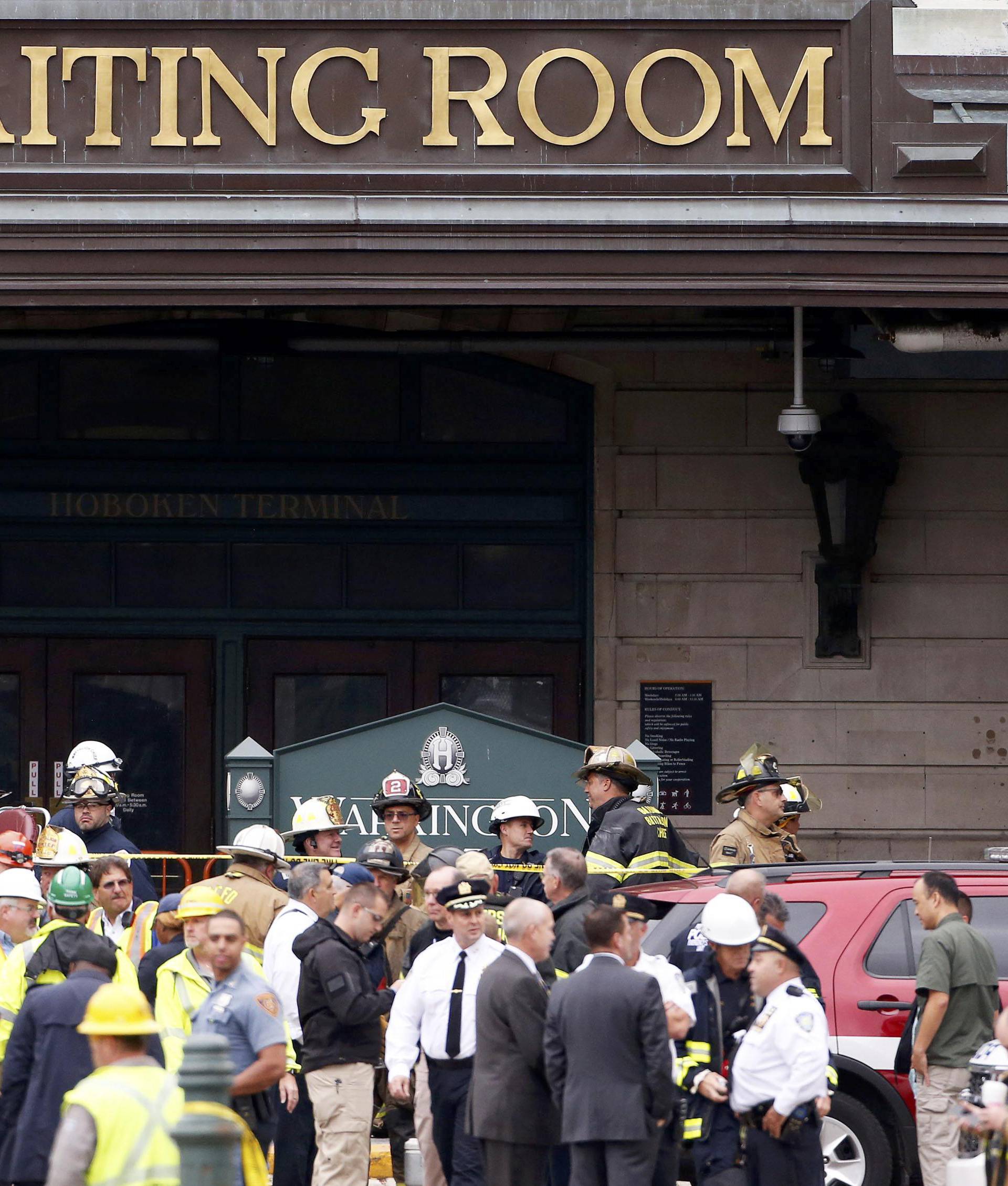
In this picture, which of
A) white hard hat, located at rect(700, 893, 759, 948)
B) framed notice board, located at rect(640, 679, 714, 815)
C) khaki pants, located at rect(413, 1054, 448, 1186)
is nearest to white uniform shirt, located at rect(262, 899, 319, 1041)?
khaki pants, located at rect(413, 1054, 448, 1186)

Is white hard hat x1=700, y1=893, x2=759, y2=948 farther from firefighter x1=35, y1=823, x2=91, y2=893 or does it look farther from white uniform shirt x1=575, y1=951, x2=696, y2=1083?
firefighter x1=35, y1=823, x2=91, y2=893

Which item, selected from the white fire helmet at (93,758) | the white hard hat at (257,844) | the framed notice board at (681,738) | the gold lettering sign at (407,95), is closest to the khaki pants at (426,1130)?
the white hard hat at (257,844)

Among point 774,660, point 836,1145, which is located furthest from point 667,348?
point 836,1145

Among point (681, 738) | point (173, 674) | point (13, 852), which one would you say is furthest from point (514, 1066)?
point (173, 674)

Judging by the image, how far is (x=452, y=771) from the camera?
1265 cm

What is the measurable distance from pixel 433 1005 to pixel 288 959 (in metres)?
0.84

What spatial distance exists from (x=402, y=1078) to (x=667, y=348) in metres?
7.52

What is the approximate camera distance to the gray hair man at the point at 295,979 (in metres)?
9.07

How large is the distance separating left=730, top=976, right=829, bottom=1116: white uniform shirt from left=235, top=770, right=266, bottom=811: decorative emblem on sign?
5323mm

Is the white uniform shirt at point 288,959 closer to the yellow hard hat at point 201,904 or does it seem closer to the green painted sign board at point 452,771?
the yellow hard hat at point 201,904

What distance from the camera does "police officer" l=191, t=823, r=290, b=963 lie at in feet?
31.7

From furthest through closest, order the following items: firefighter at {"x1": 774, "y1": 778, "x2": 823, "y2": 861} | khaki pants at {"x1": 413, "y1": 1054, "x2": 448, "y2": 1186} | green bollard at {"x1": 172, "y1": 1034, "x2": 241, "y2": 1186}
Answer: firefighter at {"x1": 774, "y1": 778, "x2": 823, "y2": 861} < khaki pants at {"x1": 413, "y1": 1054, "x2": 448, "y2": 1186} < green bollard at {"x1": 172, "y1": 1034, "x2": 241, "y2": 1186}

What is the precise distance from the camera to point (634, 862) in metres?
11.0

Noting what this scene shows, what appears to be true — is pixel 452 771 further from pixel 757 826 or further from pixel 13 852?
pixel 13 852
